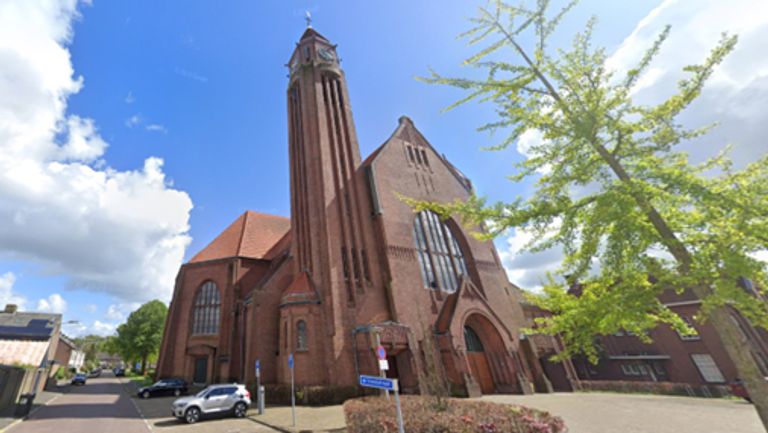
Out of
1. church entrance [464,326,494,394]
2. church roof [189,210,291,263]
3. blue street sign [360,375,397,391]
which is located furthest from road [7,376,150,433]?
church entrance [464,326,494,394]

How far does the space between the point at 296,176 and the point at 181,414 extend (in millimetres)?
17958

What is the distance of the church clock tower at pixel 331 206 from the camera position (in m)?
20.1

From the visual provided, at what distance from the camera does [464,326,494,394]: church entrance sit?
71.7 ft

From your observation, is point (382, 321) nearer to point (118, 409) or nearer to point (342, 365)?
point (342, 365)

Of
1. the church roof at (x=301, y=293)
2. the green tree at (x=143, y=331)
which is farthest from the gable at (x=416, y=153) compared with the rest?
the green tree at (x=143, y=331)

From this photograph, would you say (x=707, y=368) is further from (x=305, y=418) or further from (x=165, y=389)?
(x=165, y=389)

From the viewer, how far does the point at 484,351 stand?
2320 cm

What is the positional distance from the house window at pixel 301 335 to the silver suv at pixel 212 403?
13.0 ft

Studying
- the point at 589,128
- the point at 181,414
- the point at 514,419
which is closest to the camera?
the point at 589,128

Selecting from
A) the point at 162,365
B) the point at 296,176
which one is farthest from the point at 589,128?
the point at 162,365

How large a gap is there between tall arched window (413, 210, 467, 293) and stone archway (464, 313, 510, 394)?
3186 mm

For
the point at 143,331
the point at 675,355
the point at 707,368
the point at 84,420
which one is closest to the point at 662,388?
the point at 675,355

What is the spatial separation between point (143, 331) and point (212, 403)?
4350 centimetres

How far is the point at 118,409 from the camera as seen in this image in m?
18.8
